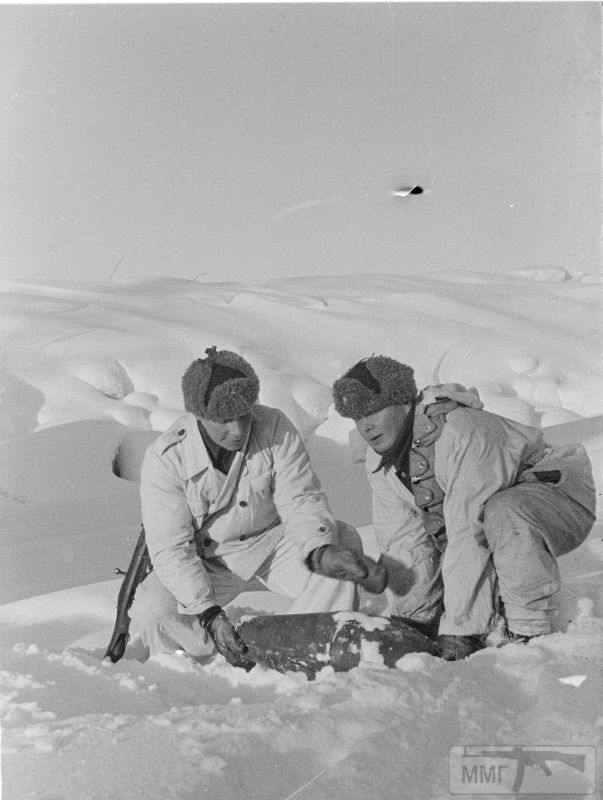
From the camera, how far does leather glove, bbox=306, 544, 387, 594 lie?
2.50 m

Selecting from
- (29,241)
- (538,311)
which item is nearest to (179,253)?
(29,241)

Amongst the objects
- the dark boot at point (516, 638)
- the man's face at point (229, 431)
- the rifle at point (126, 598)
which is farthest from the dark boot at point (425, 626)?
the rifle at point (126, 598)

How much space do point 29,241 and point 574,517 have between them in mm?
2701

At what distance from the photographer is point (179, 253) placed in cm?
441

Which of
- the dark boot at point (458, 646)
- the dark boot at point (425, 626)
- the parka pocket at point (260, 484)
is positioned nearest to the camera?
the dark boot at point (458, 646)

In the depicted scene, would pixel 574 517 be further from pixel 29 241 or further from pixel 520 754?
pixel 29 241

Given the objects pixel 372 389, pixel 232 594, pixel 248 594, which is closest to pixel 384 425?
pixel 372 389

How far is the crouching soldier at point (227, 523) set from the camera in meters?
2.49

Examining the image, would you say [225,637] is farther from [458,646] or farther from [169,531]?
[458,646]

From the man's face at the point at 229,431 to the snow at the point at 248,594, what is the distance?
0.47 m

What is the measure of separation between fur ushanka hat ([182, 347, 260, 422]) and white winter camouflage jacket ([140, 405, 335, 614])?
16cm

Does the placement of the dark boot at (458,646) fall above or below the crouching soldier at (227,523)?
below

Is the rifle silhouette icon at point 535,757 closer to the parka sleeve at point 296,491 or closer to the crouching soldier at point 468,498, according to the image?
the crouching soldier at point 468,498

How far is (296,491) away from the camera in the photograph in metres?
2.67
